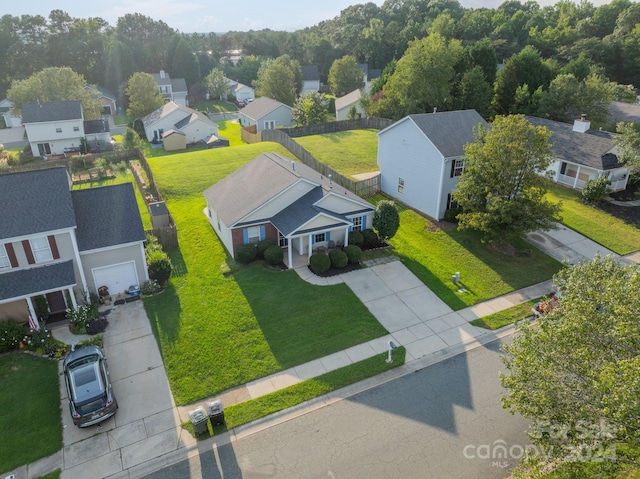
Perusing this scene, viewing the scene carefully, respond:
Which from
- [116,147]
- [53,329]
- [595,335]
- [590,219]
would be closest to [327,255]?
[53,329]

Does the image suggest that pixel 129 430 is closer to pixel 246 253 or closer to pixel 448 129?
pixel 246 253

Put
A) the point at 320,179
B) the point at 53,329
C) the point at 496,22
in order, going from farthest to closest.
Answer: the point at 496,22
the point at 320,179
the point at 53,329

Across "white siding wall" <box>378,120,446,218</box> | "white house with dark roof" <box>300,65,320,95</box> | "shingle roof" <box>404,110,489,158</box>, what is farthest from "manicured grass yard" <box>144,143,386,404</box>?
"white house with dark roof" <box>300,65,320,95</box>

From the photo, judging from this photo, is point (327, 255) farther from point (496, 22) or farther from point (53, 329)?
point (496, 22)

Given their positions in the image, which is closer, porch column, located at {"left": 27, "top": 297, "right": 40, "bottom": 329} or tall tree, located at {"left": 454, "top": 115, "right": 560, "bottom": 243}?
porch column, located at {"left": 27, "top": 297, "right": 40, "bottom": 329}

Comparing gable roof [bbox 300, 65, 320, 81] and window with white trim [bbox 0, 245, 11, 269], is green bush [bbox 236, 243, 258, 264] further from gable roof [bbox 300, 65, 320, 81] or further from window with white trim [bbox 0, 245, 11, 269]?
gable roof [bbox 300, 65, 320, 81]

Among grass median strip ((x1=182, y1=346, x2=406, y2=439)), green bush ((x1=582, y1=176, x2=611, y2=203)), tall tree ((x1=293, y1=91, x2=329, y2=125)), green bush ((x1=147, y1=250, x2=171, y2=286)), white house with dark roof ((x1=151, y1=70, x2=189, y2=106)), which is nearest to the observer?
grass median strip ((x1=182, y1=346, x2=406, y2=439))

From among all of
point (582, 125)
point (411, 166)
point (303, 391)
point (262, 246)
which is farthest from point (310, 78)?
point (303, 391)
